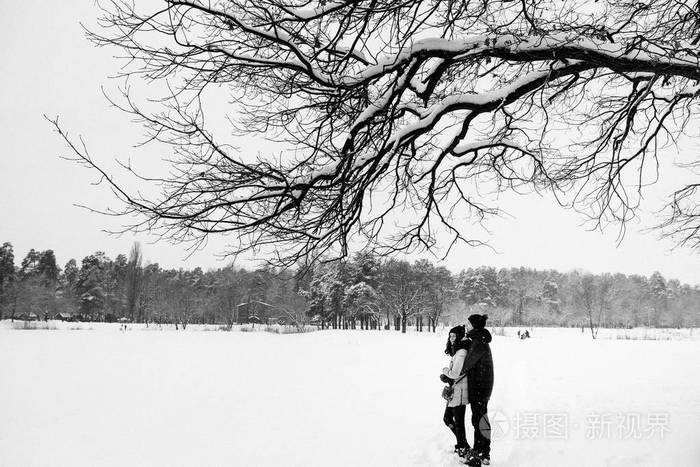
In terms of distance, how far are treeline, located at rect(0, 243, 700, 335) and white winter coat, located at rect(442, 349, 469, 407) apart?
39.9 meters

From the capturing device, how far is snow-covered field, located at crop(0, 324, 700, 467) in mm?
5309

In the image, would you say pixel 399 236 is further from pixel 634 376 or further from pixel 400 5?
pixel 634 376

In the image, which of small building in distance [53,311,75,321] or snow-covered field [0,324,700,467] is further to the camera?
small building in distance [53,311,75,321]

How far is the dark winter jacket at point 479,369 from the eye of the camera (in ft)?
15.8

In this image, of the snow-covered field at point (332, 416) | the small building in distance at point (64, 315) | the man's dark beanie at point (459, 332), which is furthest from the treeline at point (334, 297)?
the man's dark beanie at point (459, 332)

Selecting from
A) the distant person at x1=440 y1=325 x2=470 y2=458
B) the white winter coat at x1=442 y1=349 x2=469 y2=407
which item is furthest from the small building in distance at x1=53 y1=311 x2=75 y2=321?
the white winter coat at x1=442 y1=349 x2=469 y2=407

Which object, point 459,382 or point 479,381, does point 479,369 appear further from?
point 459,382

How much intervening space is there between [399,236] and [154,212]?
11.9 feet

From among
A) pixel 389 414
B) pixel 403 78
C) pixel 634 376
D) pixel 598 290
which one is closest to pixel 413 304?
pixel 598 290

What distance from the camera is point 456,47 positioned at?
4.02 meters

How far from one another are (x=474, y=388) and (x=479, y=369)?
0.72ft

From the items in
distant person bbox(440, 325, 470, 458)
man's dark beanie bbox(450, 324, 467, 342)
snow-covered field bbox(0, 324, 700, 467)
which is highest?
man's dark beanie bbox(450, 324, 467, 342)

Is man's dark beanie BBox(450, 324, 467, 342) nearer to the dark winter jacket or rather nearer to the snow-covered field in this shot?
the dark winter jacket

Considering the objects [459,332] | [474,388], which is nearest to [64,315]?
[459,332]
